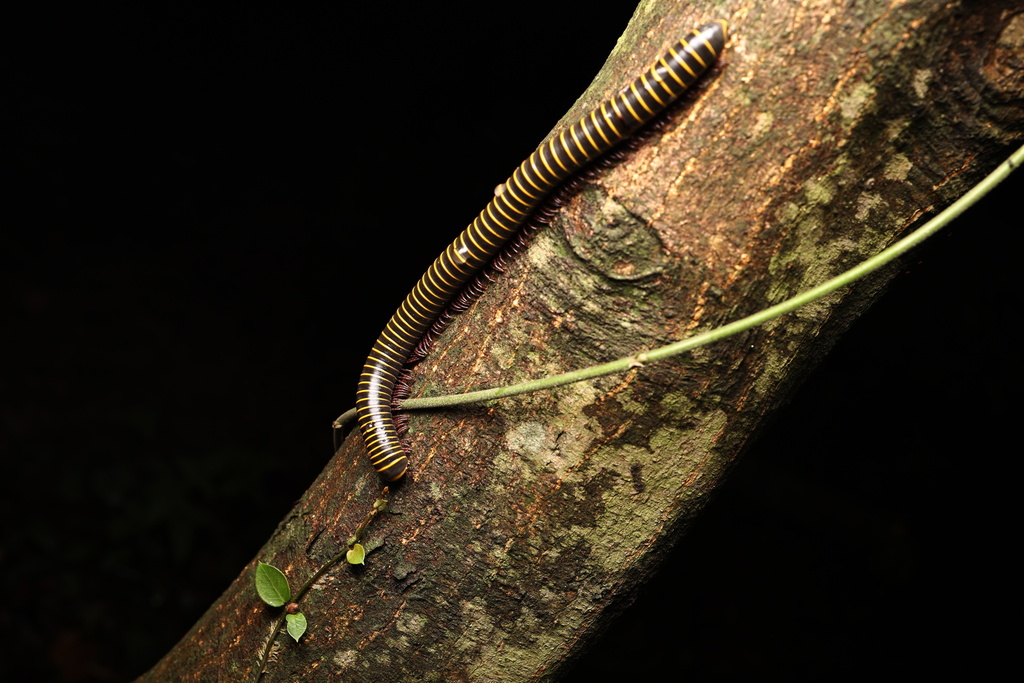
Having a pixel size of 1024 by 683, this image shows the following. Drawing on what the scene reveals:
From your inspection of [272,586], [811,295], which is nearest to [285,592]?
[272,586]

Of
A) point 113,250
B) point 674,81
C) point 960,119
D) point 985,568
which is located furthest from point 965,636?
point 113,250

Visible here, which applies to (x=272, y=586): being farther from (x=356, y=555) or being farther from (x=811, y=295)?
(x=811, y=295)

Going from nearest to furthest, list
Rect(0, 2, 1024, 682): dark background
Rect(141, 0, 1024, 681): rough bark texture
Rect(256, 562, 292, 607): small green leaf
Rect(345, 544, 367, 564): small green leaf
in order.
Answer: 1. Rect(141, 0, 1024, 681): rough bark texture
2. Rect(345, 544, 367, 564): small green leaf
3. Rect(256, 562, 292, 607): small green leaf
4. Rect(0, 2, 1024, 682): dark background

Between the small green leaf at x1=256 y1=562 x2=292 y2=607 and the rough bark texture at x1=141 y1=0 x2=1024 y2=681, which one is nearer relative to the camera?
the rough bark texture at x1=141 y1=0 x2=1024 y2=681

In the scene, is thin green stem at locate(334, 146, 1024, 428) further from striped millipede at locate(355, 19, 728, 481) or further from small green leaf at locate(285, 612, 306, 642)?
small green leaf at locate(285, 612, 306, 642)

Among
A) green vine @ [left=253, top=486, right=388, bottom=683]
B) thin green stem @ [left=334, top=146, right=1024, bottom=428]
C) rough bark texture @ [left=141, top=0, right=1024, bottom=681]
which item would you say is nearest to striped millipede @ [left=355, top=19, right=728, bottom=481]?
rough bark texture @ [left=141, top=0, right=1024, bottom=681]

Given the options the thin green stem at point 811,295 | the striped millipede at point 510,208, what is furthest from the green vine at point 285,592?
the thin green stem at point 811,295
